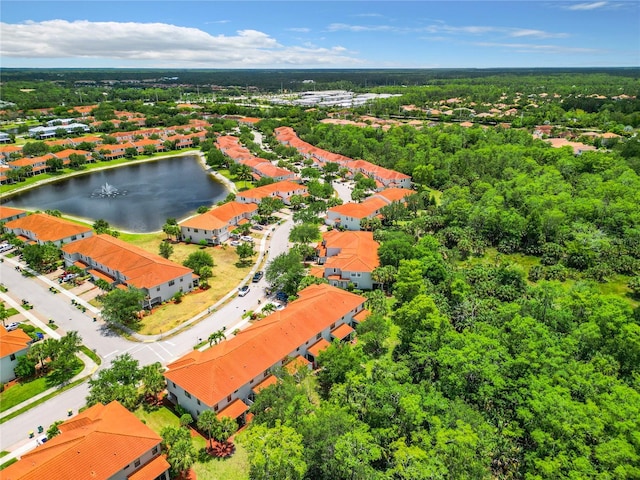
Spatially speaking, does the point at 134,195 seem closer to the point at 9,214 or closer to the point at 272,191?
the point at 9,214

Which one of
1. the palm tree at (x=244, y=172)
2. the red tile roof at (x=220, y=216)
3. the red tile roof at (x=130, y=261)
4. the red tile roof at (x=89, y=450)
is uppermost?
the palm tree at (x=244, y=172)

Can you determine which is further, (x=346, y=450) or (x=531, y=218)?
(x=531, y=218)

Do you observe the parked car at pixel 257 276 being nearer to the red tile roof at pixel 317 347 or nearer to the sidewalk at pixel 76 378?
the red tile roof at pixel 317 347

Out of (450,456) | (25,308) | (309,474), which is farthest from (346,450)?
(25,308)

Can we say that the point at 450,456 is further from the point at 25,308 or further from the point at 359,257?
the point at 25,308

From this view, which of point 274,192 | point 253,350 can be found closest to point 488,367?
point 253,350

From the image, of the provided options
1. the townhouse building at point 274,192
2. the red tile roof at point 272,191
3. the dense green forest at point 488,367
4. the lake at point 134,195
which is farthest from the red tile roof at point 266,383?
the red tile roof at point 272,191
